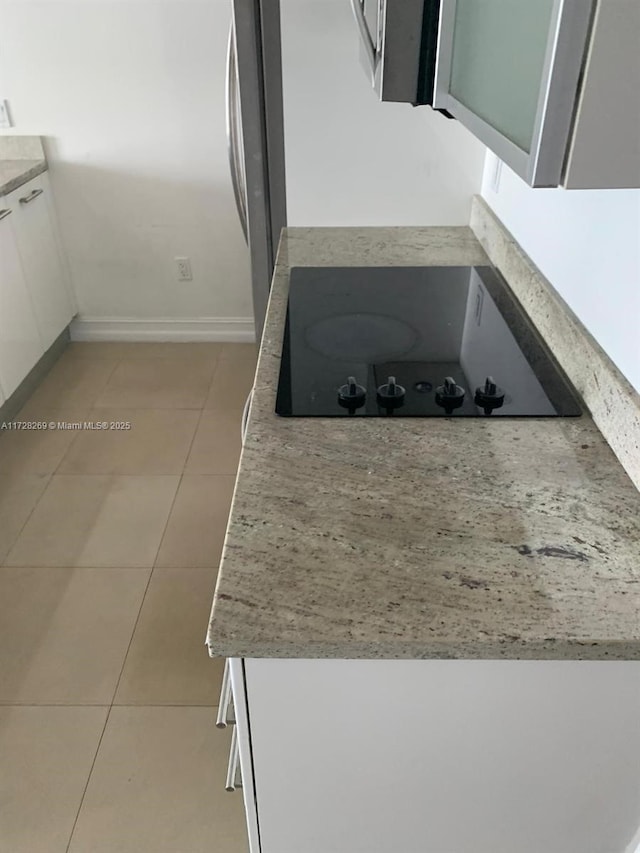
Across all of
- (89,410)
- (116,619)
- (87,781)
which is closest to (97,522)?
(116,619)

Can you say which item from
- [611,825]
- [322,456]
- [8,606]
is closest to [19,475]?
[8,606]

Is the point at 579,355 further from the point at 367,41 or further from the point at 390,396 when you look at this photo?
the point at 367,41

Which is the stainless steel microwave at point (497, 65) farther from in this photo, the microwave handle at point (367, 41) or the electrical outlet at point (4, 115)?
the electrical outlet at point (4, 115)

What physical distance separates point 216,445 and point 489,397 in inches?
68.1

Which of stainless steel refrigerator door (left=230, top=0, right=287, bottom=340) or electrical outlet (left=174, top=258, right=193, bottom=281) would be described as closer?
stainless steel refrigerator door (left=230, top=0, right=287, bottom=340)

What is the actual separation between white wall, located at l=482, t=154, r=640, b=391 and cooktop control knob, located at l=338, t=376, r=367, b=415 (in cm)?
36

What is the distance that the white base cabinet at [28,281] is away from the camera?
2648mm

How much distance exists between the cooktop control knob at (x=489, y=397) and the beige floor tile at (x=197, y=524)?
4.05ft

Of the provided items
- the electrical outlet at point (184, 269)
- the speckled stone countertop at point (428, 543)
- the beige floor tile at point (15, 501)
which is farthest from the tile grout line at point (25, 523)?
the speckled stone countertop at point (428, 543)

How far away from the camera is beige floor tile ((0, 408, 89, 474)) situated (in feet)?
8.29

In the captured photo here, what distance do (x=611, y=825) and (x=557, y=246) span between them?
35.6 inches

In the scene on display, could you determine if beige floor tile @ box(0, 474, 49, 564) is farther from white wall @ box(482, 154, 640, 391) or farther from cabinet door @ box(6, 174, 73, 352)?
white wall @ box(482, 154, 640, 391)

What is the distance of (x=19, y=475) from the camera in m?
2.48

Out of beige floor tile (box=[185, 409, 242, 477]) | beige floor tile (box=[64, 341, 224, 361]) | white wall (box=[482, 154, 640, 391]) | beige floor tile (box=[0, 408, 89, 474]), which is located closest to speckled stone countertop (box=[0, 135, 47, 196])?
beige floor tile (box=[64, 341, 224, 361])
